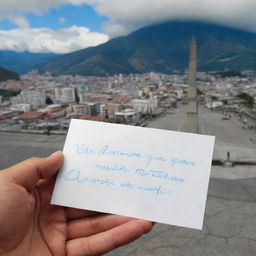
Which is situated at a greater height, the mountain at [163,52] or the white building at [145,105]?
the mountain at [163,52]

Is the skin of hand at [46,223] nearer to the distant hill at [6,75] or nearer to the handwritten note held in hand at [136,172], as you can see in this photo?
the handwritten note held in hand at [136,172]

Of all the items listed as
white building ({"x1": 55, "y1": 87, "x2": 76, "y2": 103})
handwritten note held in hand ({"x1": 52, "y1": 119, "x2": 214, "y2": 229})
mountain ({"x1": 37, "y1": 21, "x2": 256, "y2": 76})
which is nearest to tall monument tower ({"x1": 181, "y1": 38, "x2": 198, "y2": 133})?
handwritten note held in hand ({"x1": 52, "y1": 119, "x2": 214, "y2": 229})

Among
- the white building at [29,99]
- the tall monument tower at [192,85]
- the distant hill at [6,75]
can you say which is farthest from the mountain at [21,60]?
the tall monument tower at [192,85]

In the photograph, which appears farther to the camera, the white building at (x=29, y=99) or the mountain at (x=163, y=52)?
the mountain at (x=163, y=52)

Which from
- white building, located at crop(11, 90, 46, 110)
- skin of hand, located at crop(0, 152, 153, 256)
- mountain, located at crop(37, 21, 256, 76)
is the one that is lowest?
white building, located at crop(11, 90, 46, 110)

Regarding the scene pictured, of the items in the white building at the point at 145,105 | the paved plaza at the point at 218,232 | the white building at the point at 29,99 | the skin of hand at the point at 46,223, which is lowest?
the white building at the point at 145,105

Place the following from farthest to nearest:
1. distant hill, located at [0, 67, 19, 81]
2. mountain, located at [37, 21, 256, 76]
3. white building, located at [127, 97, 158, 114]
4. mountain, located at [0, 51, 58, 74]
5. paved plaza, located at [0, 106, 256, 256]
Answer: mountain, located at [0, 51, 58, 74] → mountain, located at [37, 21, 256, 76] → distant hill, located at [0, 67, 19, 81] → white building, located at [127, 97, 158, 114] → paved plaza, located at [0, 106, 256, 256]

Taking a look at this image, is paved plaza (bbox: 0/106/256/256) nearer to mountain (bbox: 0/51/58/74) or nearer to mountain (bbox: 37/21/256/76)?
mountain (bbox: 37/21/256/76)

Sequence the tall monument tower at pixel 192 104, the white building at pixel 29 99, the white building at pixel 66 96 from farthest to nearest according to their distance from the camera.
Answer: the white building at pixel 66 96, the white building at pixel 29 99, the tall monument tower at pixel 192 104
